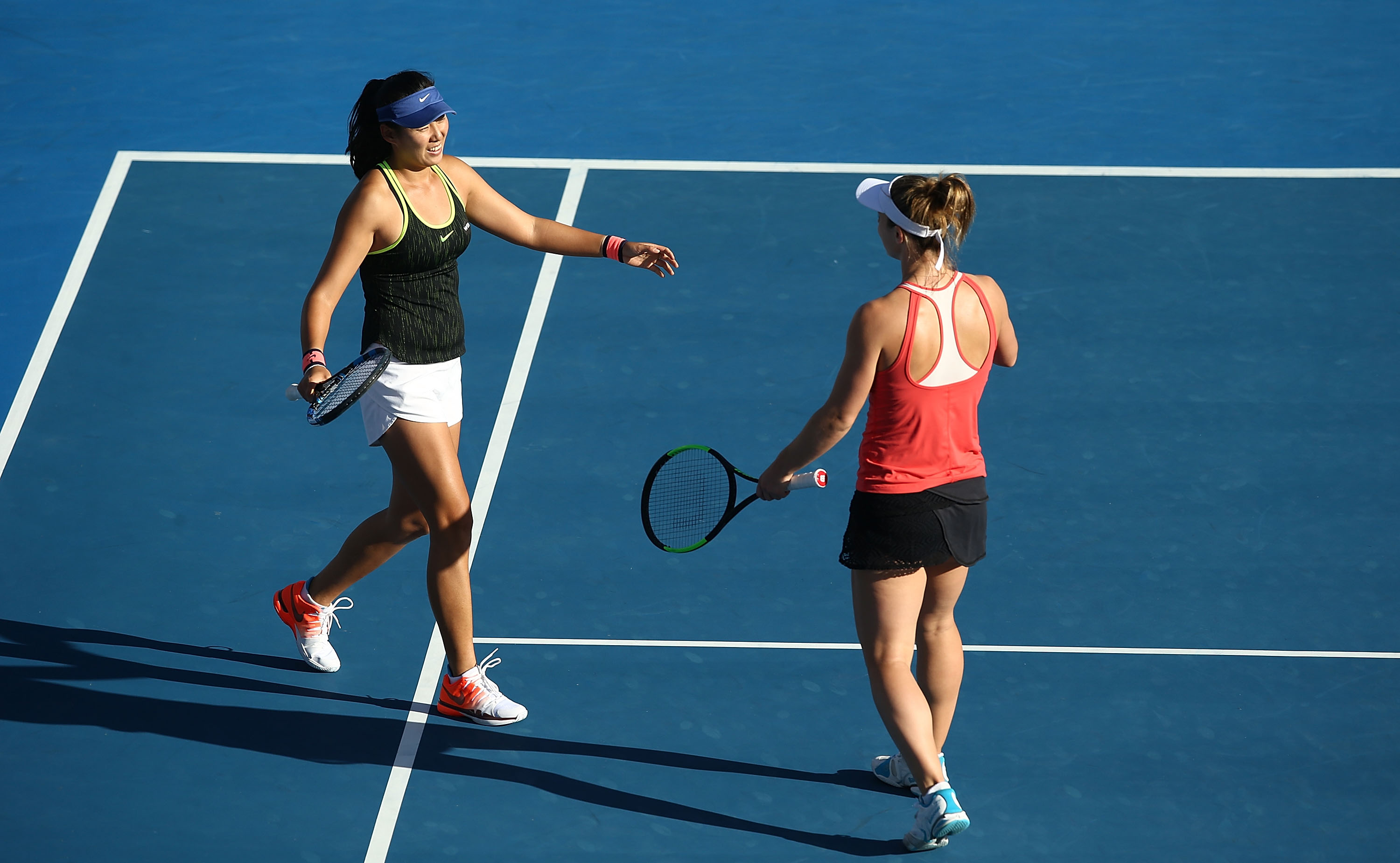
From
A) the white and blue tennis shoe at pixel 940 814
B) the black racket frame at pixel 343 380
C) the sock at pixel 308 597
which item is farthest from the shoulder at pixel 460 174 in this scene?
the white and blue tennis shoe at pixel 940 814

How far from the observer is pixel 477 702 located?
5.07 meters

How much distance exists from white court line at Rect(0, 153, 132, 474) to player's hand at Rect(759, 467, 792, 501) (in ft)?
12.4

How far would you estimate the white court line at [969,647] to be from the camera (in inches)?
210

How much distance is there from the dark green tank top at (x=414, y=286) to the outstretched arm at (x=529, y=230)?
0.09 m

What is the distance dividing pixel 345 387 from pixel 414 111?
87 cm

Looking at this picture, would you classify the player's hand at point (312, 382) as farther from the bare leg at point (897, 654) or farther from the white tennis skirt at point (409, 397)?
Answer: the bare leg at point (897, 654)

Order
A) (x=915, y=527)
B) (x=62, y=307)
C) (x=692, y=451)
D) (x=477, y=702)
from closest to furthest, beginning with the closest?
1. (x=915, y=527)
2. (x=477, y=702)
3. (x=692, y=451)
4. (x=62, y=307)

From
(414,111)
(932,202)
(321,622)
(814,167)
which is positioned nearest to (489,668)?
(321,622)

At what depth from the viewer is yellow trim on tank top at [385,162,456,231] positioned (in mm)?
4680

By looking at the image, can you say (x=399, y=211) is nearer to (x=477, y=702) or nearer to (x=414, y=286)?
(x=414, y=286)

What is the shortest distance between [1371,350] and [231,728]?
525 centimetres

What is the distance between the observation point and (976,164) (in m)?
8.59

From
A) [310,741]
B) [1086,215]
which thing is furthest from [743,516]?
[1086,215]

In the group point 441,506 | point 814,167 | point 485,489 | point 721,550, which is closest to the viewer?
point 441,506
